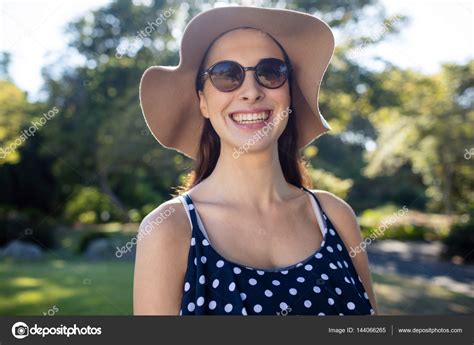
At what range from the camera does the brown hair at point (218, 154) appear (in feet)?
6.56

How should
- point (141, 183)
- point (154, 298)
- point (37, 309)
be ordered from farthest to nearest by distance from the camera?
point (141, 183)
point (37, 309)
point (154, 298)

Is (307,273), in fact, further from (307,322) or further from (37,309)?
(37,309)

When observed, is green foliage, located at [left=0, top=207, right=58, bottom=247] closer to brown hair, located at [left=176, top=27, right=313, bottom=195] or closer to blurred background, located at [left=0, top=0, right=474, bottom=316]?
blurred background, located at [left=0, top=0, right=474, bottom=316]

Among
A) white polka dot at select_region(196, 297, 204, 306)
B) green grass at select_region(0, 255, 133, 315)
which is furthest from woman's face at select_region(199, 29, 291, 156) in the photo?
green grass at select_region(0, 255, 133, 315)

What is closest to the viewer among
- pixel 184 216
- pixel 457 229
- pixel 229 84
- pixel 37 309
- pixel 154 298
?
pixel 154 298

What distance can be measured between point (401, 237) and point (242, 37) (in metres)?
13.6

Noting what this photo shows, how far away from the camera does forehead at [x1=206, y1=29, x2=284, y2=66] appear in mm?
1774

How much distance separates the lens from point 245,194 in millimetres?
1854

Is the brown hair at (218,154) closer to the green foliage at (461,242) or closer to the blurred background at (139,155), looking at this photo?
the blurred background at (139,155)

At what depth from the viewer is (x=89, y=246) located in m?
11.9

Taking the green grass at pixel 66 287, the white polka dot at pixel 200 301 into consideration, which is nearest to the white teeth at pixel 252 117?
the white polka dot at pixel 200 301

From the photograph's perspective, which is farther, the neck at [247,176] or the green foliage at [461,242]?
the green foliage at [461,242]

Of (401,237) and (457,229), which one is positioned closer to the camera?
(457,229)

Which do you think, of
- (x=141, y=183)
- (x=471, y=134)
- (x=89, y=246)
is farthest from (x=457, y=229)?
(x=141, y=183)
